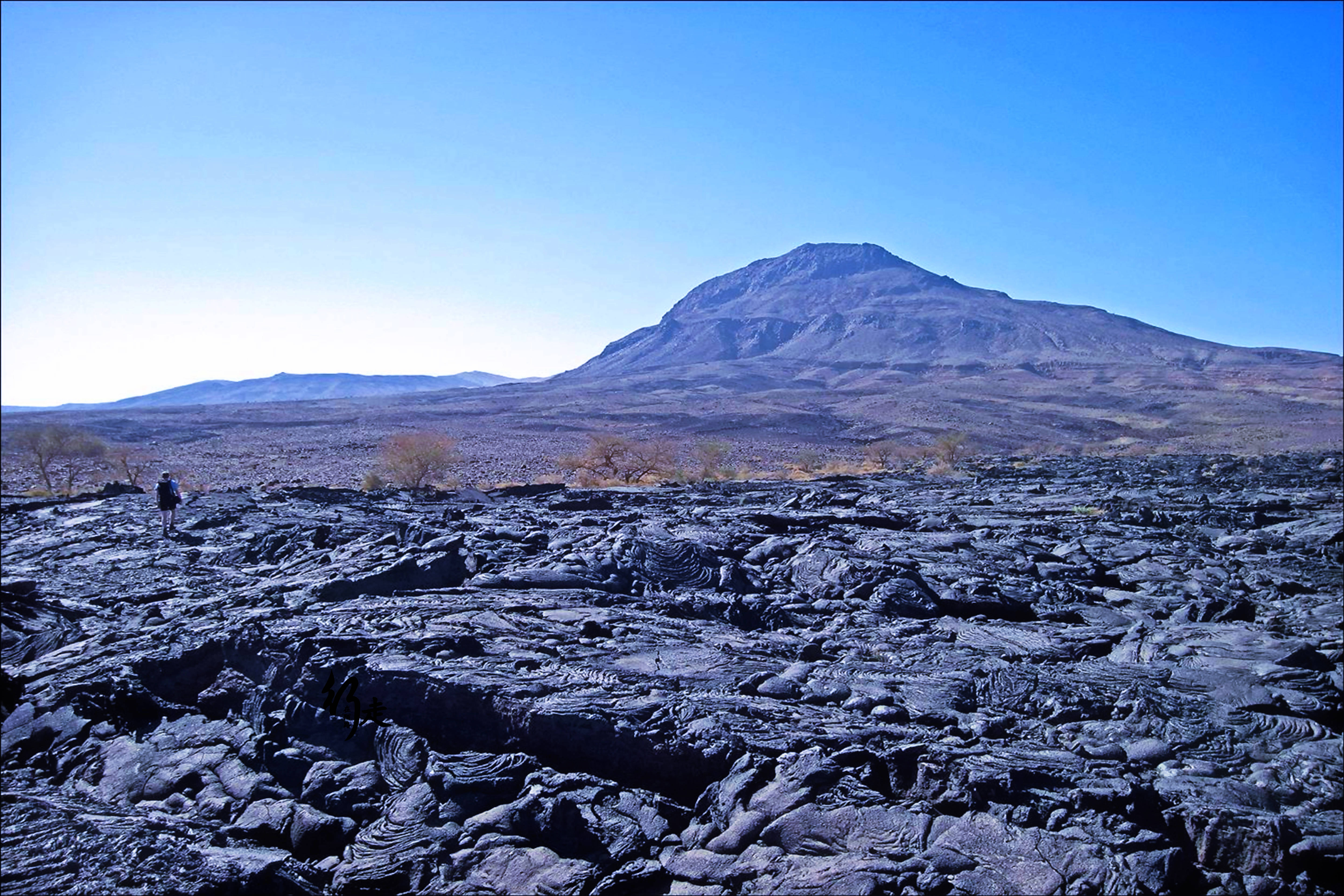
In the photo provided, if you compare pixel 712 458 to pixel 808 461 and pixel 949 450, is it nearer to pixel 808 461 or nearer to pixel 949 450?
pixel 808 461

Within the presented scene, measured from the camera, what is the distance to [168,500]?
17469 mm

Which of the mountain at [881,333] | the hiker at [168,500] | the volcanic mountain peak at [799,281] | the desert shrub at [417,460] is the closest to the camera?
the hiker at [168,500]

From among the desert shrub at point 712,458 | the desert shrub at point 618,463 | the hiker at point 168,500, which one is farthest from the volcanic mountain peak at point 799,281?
the hiker at point 168,500

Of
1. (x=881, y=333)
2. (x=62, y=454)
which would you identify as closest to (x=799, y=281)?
(x=881, y=333)

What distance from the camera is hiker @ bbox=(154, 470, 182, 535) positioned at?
17.5 meters

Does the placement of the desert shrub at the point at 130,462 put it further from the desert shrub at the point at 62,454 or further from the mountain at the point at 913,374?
the mountain at the point at 913,374

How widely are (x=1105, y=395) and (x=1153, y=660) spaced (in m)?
82.9

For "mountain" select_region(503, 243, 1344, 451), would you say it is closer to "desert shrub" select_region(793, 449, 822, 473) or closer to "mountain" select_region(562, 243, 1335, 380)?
"mountain" select_region(562, 243, 1335, 380)

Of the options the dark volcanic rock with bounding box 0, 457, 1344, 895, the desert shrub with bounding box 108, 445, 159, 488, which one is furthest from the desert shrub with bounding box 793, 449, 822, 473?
the desert shrub with bounding box 108, 445, 159, 488

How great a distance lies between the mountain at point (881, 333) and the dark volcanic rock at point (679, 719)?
9634 cm

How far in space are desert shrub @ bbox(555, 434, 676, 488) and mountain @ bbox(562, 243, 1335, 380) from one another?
7617cm

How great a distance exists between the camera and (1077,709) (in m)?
7.86

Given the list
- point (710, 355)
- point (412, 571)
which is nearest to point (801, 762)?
point (412, 571)

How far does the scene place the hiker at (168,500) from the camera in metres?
17.5
